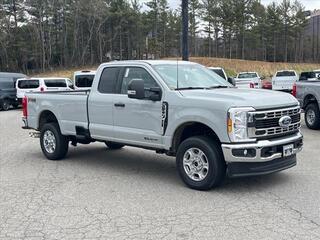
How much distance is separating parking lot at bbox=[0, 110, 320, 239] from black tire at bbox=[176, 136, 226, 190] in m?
0.13

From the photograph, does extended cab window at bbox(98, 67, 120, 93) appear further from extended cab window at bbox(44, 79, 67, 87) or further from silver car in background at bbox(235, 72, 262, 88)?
silver car in background at bbox(235, 72, 262, 88)

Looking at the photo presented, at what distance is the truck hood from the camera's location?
20.3 feet

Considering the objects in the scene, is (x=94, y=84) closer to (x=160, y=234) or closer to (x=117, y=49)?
(x=160, y=234)

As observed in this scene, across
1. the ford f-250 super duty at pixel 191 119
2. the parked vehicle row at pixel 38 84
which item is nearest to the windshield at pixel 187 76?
the ford f-250 super duty at pixel 191 119

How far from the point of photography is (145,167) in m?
8.34

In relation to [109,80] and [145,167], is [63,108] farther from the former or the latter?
[145,167]

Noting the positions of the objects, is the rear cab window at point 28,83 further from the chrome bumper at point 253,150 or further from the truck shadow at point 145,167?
the chrome bumper at point 253,150

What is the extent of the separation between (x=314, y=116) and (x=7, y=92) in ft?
58.2

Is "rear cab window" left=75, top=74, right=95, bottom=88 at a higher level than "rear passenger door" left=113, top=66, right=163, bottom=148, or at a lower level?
higher

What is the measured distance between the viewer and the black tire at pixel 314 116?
13096 millimetres

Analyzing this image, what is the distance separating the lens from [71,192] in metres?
6.59

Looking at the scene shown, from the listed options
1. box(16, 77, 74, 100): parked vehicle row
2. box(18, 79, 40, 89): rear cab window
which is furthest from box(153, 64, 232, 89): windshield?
box(18, 79, 40, 89): rear cab window

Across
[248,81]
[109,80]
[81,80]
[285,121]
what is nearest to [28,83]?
[81,80]

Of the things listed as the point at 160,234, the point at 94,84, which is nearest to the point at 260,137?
the point at 160,234
